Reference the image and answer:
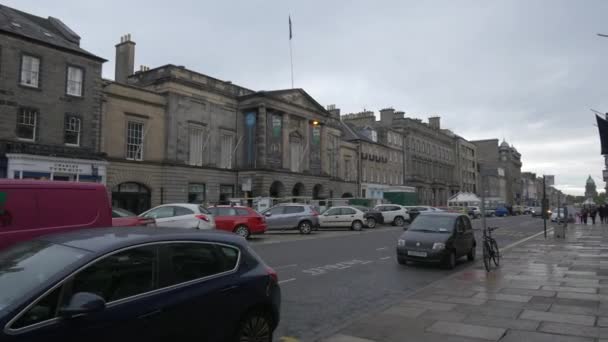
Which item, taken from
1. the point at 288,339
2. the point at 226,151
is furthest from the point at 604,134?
the point at 226,151

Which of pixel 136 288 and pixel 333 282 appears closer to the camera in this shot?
pixel 136 288

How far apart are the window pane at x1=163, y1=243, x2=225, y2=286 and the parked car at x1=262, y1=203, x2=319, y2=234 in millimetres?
20631

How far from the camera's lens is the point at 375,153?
199 ft

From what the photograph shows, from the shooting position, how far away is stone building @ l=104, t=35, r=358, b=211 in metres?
31.1

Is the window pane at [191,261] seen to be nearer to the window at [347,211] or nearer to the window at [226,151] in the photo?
the window at [347,211]

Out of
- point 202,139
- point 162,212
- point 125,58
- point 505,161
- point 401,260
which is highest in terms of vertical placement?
point 505,161

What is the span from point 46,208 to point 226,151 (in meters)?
31.9

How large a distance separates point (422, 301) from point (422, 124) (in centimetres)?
6875

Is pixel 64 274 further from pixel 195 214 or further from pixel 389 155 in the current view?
pixel 389 155

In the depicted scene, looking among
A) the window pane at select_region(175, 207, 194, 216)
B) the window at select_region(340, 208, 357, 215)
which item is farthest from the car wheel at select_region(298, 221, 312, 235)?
the window pane at select_region(175, 207, 194, 216)

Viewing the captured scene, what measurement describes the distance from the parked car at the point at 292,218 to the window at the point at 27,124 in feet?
44.2

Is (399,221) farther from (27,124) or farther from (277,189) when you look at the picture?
(27,124)

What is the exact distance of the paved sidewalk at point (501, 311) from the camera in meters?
6.03

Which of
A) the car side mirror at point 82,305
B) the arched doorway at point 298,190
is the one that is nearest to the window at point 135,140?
the arched doorway at point 298,190
